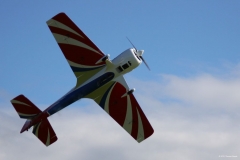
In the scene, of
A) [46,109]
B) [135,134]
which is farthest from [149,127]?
[46,109]

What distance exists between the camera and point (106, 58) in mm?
29391

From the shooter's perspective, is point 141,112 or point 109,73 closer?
point 109,73

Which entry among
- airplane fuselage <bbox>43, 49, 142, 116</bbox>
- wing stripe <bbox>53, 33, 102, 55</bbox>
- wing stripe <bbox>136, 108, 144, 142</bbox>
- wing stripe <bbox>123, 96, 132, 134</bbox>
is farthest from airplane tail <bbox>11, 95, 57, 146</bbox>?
wing stripe <bbox>136, 108, 144, 142</bbox>

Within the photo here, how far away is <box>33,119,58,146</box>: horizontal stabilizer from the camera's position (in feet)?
104

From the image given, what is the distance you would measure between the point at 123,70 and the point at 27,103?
7174mm

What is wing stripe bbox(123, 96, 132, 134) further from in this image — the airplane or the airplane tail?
the airplane tail

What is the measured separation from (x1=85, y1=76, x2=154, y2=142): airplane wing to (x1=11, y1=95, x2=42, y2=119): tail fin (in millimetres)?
3857

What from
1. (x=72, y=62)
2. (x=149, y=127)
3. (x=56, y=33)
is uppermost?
(x=56, y=33)

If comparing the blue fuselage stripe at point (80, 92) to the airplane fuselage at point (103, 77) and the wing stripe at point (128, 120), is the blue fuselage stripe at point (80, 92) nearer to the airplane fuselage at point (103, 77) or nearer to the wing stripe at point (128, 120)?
the airplane fuselage at point (103, 77)

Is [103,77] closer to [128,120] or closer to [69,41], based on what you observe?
[69,41]

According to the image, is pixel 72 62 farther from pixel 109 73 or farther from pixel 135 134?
pixel 135 134

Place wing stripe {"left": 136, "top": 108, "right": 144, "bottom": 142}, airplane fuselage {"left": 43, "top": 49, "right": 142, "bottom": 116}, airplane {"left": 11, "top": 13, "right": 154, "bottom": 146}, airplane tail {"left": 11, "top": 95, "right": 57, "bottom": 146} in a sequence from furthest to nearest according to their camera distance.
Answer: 1. wing stripe {"left": 136, "top": 108, "right": 144, "bottom": 142}
2. airplane tail {"left": 11, "top": 95, "right": 57, "bottom": 146}
3. airplane {"left": 11, "top": 13, "right": 154, "bottom": 146}
4. airplane fuselage {"left": 43, "top": 49, "right": 142, "bottom": 116}

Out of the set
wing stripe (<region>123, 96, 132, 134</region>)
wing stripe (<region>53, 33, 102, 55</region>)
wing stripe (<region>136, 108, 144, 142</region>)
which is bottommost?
wing stripe (<region>136, 108, 144, 142</region>)

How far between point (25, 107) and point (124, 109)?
22.2ft
